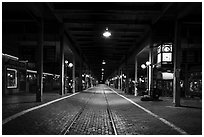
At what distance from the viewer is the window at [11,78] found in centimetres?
2675

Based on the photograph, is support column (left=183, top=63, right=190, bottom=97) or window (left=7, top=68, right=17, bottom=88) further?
support column (left=183, top=63, right=190, bottom=97)

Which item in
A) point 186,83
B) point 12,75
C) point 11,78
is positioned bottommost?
point 186,83

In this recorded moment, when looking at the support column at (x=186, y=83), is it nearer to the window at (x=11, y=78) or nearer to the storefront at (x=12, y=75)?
the storefront at (x=12, y=75)

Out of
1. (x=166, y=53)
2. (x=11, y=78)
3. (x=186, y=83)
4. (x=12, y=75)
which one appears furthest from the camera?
(x=186, y=83)

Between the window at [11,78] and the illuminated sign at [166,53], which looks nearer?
the illuminated sign at [166,53]

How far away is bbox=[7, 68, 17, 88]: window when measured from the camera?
87.7ft

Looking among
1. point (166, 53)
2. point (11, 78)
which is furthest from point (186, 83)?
point (11, 78)

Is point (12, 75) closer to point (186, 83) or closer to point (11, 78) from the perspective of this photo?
point (11, 78)

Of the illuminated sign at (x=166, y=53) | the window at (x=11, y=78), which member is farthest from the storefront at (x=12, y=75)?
the illuminated sign at (x=166, y=53)

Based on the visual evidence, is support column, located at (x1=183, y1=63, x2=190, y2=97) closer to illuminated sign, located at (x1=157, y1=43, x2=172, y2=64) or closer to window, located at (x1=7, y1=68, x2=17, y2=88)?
illuminated sign, located at (x1=157, y1=43, x2=172, y2=64)

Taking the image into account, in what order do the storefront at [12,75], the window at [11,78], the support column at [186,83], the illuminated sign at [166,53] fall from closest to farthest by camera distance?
the illuminated sign at [166,53]
the storefront at [12,75]
the window at [11,78]
the support column at [186,83]

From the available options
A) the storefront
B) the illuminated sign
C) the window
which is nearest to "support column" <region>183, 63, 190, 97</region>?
the illuminated sign

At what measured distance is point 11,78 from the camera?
91.2 feet

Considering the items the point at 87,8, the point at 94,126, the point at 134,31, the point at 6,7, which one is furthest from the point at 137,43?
the point at 94,126
